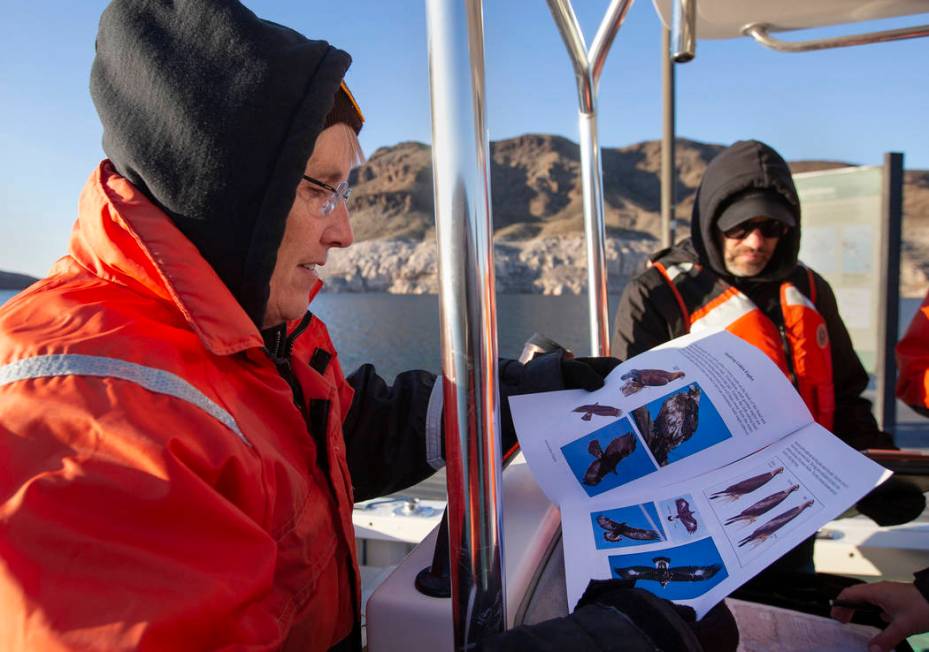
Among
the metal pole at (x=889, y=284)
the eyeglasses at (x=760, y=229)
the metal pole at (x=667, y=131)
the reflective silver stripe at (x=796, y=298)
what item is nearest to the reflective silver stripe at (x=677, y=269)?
the eyeglasses at (x=760, y=229)

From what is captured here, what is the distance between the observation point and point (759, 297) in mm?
1848

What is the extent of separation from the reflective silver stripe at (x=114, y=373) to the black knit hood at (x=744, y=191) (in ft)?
5.02

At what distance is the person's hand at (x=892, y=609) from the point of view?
75 centimetres

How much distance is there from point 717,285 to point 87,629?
1.66m

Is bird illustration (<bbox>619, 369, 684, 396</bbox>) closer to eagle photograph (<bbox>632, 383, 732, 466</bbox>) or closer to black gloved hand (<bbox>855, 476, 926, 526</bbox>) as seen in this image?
eagle photograph (<bbox>632, 383, 732, 466</bbox>)

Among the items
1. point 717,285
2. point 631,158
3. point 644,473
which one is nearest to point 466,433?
point 644,473

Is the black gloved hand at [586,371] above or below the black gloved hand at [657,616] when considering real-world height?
above

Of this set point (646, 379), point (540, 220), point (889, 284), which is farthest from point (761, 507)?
point (540, 220)

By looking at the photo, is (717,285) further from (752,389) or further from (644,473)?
(644,473)

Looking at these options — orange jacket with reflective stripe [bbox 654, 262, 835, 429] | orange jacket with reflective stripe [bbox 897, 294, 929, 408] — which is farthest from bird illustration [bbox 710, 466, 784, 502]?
orange jacket with reflective stripe [bbox 897, 294, 929, 408]

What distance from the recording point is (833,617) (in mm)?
892

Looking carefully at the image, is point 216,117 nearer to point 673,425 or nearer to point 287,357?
point 287,357

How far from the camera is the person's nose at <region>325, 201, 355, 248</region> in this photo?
96 cm

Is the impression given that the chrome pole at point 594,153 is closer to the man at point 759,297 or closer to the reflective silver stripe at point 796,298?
the man at point 759,297
